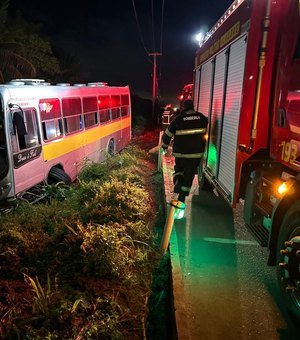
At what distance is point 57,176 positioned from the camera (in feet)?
23.7

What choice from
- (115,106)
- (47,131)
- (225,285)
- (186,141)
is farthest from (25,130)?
(115,106)

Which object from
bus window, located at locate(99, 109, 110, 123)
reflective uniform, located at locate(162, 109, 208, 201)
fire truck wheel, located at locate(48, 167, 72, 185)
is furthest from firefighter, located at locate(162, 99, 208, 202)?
bus window, located at locate(99, 109, 110, 123)

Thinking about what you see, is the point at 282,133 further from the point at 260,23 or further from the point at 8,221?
the point at 8,221

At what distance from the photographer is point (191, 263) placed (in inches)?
165

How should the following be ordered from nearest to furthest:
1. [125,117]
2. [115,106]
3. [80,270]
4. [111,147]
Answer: [80,270]
[111,147]
[115,106]
[125,117]

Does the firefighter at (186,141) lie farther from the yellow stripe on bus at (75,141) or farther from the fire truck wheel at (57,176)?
the fire truck wheel at (57,176)

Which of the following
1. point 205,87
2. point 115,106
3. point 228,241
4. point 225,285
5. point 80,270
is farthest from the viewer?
point 115,106

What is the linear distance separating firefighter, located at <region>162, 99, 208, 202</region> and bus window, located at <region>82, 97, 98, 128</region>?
3.90 m

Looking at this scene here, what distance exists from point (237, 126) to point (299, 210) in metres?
1.51

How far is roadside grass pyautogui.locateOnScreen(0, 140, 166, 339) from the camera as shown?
8.84 ft

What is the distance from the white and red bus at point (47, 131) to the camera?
5602 mm

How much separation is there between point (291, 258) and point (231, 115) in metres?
2.06

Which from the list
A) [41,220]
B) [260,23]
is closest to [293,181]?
[260,23]

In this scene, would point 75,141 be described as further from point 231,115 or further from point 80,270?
point 80,270
